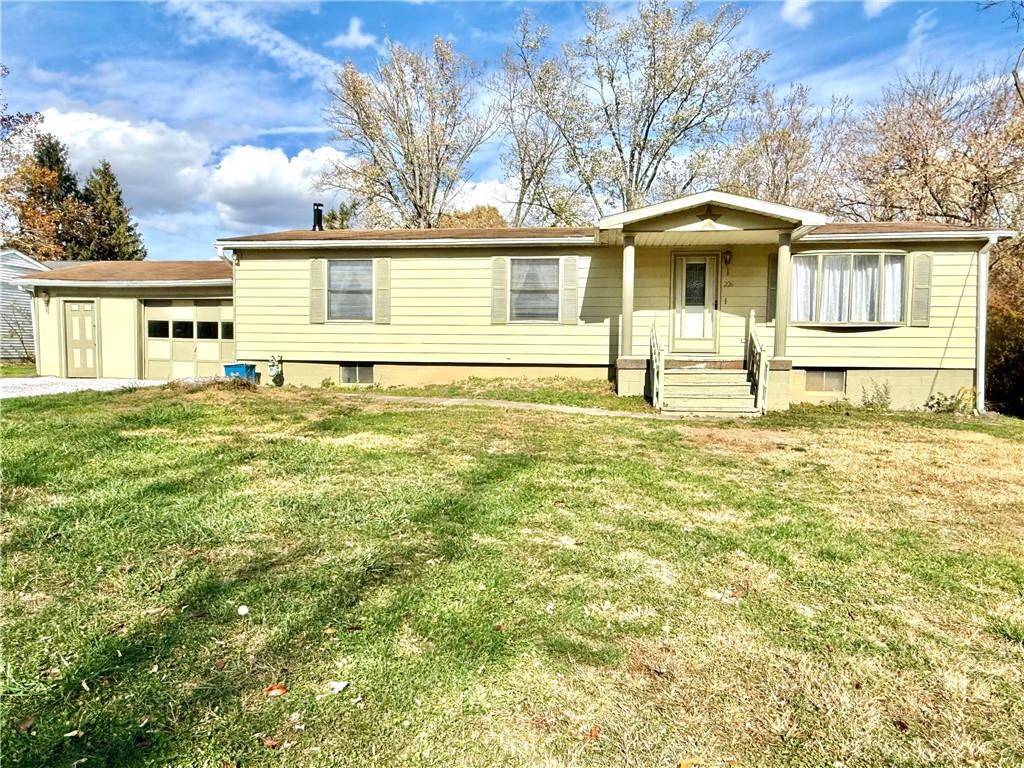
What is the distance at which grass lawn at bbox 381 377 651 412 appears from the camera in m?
9.19

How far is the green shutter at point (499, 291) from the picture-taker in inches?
427

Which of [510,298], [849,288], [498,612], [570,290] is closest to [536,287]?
[510,298]

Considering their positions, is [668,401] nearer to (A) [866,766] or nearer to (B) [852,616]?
(B) [852,616]

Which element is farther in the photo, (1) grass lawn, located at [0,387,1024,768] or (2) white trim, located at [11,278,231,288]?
(2) white trim, located at [11,278,231,288]

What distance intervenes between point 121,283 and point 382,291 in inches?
258

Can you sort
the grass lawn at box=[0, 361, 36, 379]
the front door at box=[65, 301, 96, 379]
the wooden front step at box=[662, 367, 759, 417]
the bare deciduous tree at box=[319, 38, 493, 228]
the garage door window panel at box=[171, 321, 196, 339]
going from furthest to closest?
the bare deciduous tree at box=[319, 38, 493, 228], the grass lawn at box=[0, 361, 36, 379], the front door at box=[65, 301, 96, 379], the garage door window panel at box=[171, 321, 196, 339], the wooden front step at box=[662, 367, 759, 417]

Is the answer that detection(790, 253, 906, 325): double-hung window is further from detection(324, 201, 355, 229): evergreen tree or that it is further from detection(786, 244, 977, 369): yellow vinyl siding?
detection(324, 201, 355, 229): evergreen tree

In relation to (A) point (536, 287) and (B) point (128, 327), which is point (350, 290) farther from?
(B) point (128, 327)

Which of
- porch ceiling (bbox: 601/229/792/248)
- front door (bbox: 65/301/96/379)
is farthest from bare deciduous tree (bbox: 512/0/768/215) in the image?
front door (bbox: 65/301/96/379)

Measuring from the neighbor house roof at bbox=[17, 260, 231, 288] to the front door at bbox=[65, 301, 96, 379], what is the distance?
0.75 meters

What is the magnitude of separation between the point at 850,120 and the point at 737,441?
18.3 m

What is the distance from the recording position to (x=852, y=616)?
2.52 meters

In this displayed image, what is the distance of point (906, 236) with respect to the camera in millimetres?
9672

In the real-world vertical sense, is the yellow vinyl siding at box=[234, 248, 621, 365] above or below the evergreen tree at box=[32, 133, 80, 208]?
below
